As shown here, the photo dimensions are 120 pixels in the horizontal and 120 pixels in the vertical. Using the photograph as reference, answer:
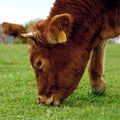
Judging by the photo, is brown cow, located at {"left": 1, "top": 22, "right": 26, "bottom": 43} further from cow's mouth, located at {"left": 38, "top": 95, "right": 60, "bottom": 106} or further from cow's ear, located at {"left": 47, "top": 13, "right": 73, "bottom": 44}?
cow's ear, located at {"left": 47, "top": 13, "right": 73, "bottom": 44}

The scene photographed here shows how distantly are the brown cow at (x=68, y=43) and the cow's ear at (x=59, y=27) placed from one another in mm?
14

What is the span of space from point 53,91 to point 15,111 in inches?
22.7

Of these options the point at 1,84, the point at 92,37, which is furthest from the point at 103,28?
the point at 1,84

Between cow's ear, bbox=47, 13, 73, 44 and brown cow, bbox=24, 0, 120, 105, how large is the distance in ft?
0.04

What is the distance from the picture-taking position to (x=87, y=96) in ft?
23.9

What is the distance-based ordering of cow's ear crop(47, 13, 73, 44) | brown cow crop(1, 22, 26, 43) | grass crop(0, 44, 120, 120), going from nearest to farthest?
grass crop(0, 44, 120, 120)
cow's ear crop(47, 13, 73, 44)
brown cow crop(1, 22, 26, 43)

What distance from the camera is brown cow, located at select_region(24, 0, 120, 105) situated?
20.3ft

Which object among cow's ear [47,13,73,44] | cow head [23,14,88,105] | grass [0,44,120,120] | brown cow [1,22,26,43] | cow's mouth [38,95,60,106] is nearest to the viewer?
grass [0,44,120,120]

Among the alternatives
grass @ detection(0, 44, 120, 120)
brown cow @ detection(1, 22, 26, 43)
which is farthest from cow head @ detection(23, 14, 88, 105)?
brown cow @ detection(1, 22, 26, 43)

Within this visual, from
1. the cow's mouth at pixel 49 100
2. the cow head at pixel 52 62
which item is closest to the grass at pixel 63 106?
the cow's mouth at pixel 49 100

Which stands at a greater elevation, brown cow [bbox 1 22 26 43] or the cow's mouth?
brown cow [bbox 1 22 26 43]

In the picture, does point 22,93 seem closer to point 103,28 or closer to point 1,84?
point 1,84

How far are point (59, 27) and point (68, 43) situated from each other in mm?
308

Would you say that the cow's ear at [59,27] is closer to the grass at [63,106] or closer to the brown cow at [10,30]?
the grass at [63,106]
